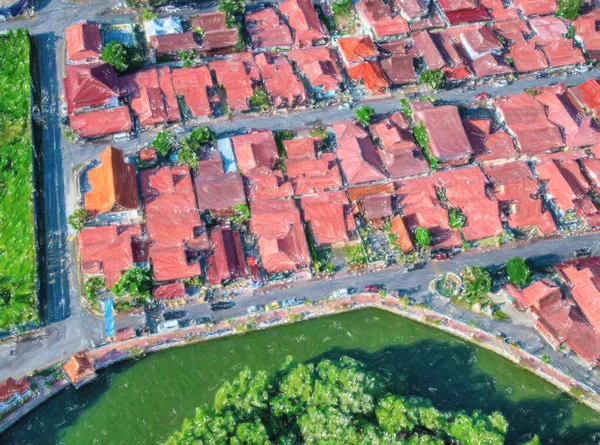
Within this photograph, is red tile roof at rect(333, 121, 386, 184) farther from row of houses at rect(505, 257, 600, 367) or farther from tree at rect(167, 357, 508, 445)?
tree at rect(167, 357, 508, 445)

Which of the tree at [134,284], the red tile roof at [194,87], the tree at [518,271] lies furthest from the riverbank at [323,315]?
the red tile roof at [194,87]

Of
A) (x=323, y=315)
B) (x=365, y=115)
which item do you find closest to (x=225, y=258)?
(x=323, y=315)

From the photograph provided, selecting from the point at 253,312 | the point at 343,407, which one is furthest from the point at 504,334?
the point at 253,312

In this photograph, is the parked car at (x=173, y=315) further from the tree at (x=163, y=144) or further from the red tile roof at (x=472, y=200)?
the red tile roof at (x=472, y=200)

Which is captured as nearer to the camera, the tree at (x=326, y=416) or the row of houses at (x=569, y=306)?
the tree at (x=326, y=416)

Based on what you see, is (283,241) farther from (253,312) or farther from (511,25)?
(511,25)

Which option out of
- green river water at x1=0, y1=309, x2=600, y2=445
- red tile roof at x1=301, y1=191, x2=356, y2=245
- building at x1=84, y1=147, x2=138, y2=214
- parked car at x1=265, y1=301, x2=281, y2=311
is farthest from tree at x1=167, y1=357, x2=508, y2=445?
building at x1=84, y1=147, x2=138, y2=214
